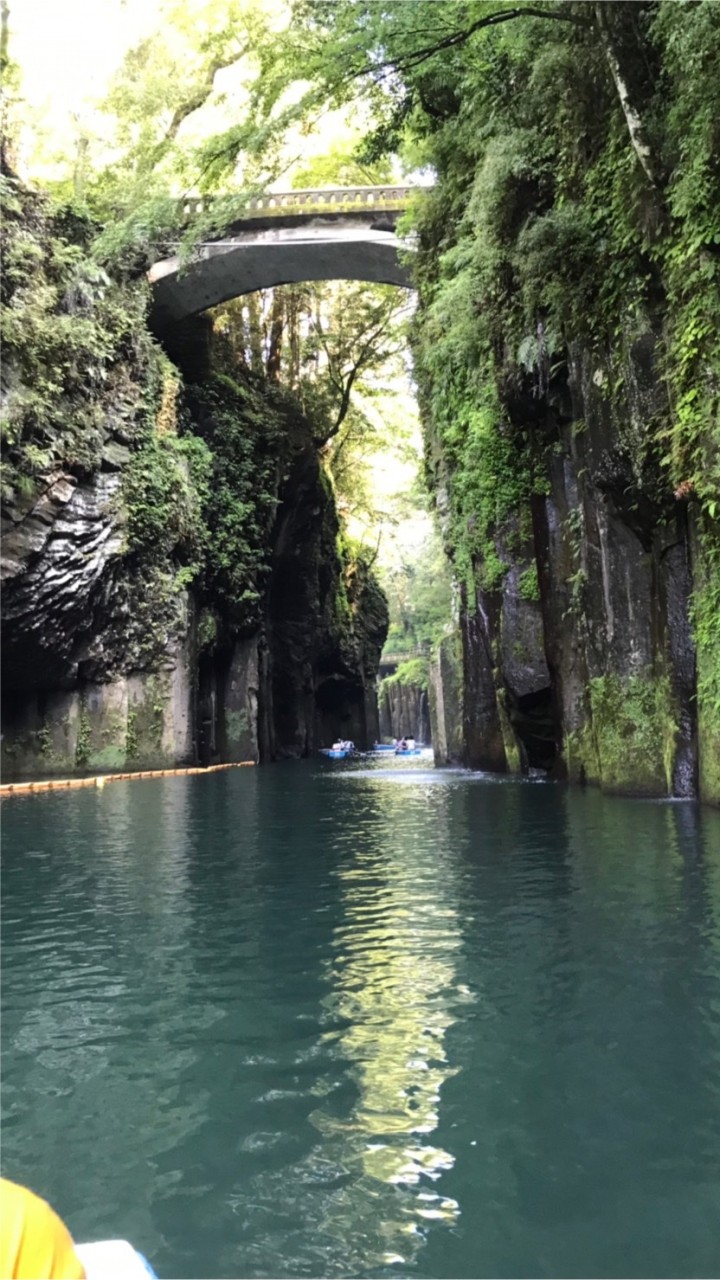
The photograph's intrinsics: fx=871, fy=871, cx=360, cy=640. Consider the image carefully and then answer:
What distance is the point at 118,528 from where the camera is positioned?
20.2m

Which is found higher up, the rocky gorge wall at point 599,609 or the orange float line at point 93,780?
the rocky gorge wall at point 599,609

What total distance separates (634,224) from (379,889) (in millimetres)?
8010

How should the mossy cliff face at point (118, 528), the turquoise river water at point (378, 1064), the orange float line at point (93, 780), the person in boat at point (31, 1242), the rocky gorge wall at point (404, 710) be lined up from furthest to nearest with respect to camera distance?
the rocky gorge wall at point (404, 710), the mossy cliff face at point (118, 528), the orange float line at point (93, 780), the turquoise river water at point (378, 1064), the person in boat at point (31, 1242)

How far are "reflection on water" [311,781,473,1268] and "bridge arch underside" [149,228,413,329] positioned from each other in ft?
67.2

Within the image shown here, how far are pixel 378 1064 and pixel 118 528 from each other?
60.7 ft

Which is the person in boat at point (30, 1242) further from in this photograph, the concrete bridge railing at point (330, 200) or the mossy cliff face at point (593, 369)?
the concrete bridge railing at point (330, 200)

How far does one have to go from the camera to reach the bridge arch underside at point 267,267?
22859 millimetres

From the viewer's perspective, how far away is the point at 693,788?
399 inches

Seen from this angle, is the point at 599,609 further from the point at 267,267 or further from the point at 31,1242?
the point at 267,267

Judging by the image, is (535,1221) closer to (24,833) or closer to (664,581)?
(24,833)

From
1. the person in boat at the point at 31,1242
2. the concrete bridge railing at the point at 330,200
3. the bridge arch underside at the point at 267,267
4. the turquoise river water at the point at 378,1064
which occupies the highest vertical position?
the concrete bridge railing at the point at 330,200

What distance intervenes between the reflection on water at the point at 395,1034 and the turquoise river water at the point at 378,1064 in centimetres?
1

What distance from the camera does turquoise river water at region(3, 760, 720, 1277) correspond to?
6.97ft

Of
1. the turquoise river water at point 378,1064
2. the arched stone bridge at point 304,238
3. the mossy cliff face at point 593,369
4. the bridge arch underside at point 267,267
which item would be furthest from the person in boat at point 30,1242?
the arched stone bridge at point 304,238
